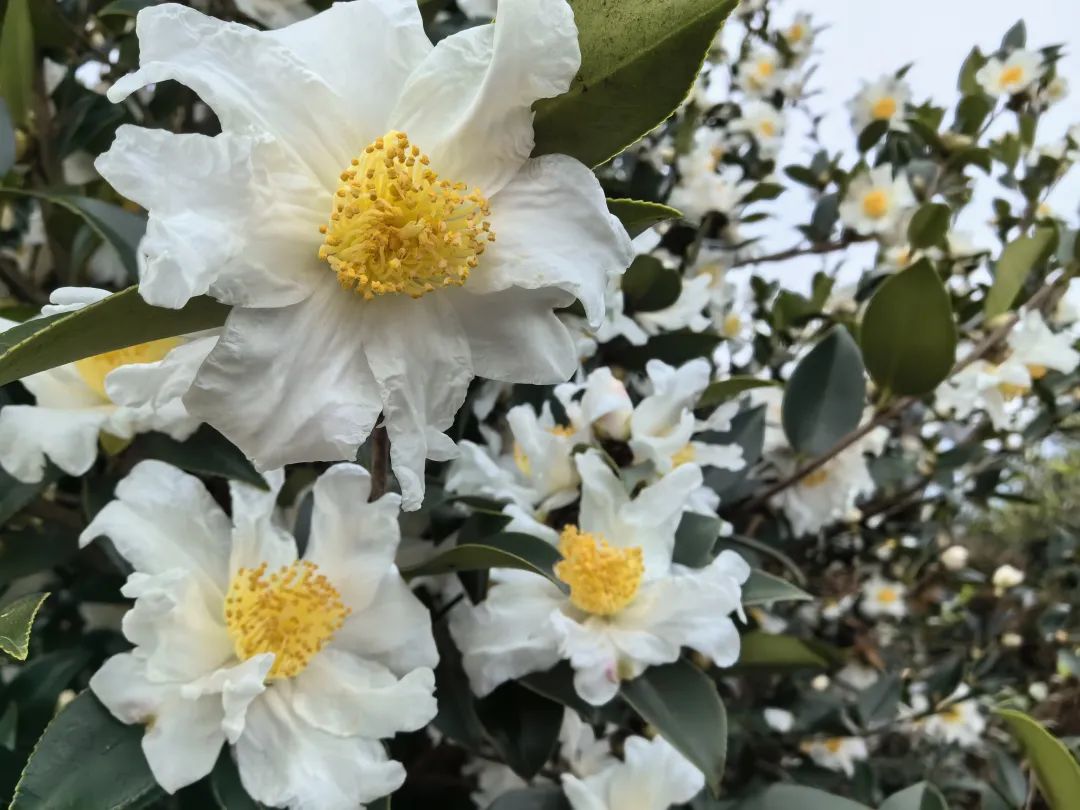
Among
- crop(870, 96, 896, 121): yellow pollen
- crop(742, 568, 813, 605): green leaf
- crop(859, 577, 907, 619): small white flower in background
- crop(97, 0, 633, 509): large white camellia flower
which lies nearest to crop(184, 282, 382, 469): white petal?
crop(97, 0, 633, 509): large white camellia flower

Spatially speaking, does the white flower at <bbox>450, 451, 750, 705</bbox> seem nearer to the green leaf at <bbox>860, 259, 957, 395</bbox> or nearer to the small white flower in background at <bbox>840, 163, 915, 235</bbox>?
the green leaf at <bbox>860, 259, 957, 395</bbox>

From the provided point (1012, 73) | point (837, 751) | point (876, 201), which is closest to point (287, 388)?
point (876, 201)

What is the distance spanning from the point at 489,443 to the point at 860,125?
94 cm

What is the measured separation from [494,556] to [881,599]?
124 centimetres

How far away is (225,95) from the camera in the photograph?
1.07ft

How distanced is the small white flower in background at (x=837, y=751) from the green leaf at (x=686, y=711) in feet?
2.46

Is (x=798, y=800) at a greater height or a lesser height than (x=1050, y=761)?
lesser

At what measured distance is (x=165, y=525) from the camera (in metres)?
0.53

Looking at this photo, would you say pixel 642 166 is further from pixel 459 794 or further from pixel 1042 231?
pixel 459 794

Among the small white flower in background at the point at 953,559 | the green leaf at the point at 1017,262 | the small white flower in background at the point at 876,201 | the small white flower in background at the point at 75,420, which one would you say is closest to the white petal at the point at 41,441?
the small white flower in background at the point at 75,420

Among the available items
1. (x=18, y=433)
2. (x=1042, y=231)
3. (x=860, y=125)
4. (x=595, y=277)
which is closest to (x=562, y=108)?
(x=595, y=277)

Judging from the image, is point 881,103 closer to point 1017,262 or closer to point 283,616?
point 1017,262

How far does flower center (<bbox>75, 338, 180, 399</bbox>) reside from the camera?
23.5 inches

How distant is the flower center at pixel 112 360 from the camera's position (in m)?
0.60
